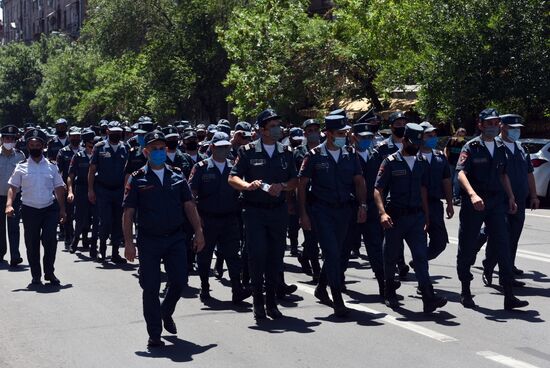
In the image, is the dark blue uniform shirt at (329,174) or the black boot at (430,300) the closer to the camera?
the black boot at (430,300)

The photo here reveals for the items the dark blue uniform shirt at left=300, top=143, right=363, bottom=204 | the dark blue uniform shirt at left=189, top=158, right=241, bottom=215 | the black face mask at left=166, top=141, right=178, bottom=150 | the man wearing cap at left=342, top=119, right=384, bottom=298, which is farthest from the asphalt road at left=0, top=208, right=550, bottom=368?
the black face mask at left=166, top=141, right=178, bottom=150

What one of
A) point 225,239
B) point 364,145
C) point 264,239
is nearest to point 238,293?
point 225,239

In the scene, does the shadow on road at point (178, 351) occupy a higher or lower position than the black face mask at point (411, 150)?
lower

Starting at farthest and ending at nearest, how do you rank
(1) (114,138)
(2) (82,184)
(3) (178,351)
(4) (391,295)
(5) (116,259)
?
(2) (82,184), (1) (114,138), (5) (116,259), (4) (391,295), (3) (178,351)

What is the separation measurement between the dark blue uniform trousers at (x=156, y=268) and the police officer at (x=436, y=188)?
9.80 ft

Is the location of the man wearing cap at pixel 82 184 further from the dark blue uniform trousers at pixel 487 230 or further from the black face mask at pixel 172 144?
the dark blue uniform trousers at pixel 487 230

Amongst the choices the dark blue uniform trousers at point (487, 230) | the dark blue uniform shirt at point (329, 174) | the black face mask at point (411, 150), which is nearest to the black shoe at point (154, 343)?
the dark blue uniform shirt at point (329, 174)

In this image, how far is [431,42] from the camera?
25406 mm

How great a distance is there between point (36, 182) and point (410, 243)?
478 centimetres

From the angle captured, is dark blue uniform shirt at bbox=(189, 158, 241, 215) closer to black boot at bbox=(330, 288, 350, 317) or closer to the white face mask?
black boot at bbox=(330, 288, 350, 317)

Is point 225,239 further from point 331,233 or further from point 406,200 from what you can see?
point 406,200

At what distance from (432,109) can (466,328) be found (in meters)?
18.4

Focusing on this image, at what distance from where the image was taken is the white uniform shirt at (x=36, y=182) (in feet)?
37.7

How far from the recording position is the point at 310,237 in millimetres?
11195
